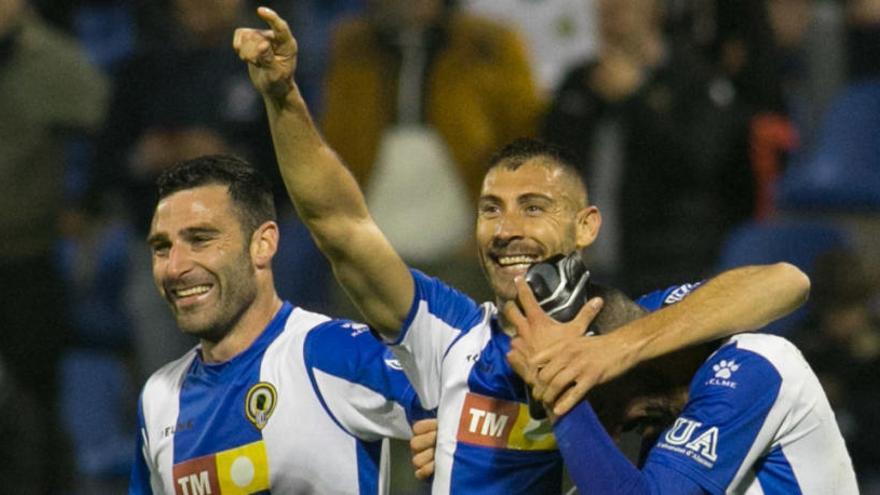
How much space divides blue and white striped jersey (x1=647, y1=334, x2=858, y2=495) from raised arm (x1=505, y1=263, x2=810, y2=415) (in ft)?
0.29

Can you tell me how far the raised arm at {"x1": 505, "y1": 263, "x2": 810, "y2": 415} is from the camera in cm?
430

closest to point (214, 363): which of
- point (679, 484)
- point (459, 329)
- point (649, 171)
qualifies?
point (459, 329)

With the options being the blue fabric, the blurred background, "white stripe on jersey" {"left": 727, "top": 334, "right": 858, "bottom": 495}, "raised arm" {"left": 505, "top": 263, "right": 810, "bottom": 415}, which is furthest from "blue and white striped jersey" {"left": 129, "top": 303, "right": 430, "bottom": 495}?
the blurred background

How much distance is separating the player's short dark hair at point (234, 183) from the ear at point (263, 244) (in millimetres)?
17

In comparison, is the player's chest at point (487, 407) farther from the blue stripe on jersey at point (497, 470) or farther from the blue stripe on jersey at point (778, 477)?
the blue stripe on jersey at point (778, 477)

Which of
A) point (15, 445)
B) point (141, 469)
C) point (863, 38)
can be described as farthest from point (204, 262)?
point (863, 38)

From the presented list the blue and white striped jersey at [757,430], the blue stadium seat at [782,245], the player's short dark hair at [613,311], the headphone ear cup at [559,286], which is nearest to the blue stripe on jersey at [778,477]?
the blue and white striped jersey at [757,430]

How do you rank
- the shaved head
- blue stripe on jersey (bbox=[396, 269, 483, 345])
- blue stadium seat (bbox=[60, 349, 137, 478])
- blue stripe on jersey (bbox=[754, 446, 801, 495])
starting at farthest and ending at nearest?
blue stadium seat (bbox=[60, 349, 137, 478])
the shaved head
blue stripe on jersey (bbox=[396, 269, 483, 345])
blue stripe on jersey (bbox=[754, 446, 801, 495])

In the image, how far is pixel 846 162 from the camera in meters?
9.20

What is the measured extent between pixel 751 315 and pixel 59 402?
200 inches

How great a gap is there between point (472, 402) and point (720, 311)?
67cm

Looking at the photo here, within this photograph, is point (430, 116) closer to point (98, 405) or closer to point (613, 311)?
point (98, 405)

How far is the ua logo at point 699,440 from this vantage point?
4383mm

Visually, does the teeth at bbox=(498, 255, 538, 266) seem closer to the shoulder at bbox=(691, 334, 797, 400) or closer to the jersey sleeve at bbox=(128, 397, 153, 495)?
the shoulder at bbox=(691, 334, 797, 400)
